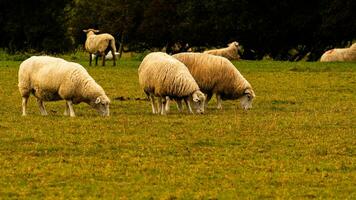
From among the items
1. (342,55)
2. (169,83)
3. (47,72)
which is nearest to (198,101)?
(169,83)

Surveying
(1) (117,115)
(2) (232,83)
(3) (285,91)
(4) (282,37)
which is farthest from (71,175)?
(4) (282,37)

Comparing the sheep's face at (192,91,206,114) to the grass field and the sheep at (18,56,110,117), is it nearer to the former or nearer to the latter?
the grass field

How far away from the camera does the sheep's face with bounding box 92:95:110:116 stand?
2073 cm

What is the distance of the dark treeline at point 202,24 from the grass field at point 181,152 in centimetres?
2849

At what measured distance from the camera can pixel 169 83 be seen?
21.2 metres

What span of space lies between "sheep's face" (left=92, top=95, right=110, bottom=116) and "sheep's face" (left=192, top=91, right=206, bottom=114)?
1862mm

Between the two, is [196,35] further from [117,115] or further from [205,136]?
[205,136]

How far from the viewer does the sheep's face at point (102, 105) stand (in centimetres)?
2073

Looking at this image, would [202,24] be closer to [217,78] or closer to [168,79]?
[217,78]

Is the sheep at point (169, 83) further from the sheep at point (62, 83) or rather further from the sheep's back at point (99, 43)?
the sheep's back at point (99, 43)

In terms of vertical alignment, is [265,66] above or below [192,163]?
below

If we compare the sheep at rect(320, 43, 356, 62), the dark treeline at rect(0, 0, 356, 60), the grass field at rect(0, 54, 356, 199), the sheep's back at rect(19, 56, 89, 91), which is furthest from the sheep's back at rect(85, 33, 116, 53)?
the sheep's back at rect(19, 56, 89, 91)

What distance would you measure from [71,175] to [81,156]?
1.69 metres

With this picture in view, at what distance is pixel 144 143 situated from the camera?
53.0 feet
